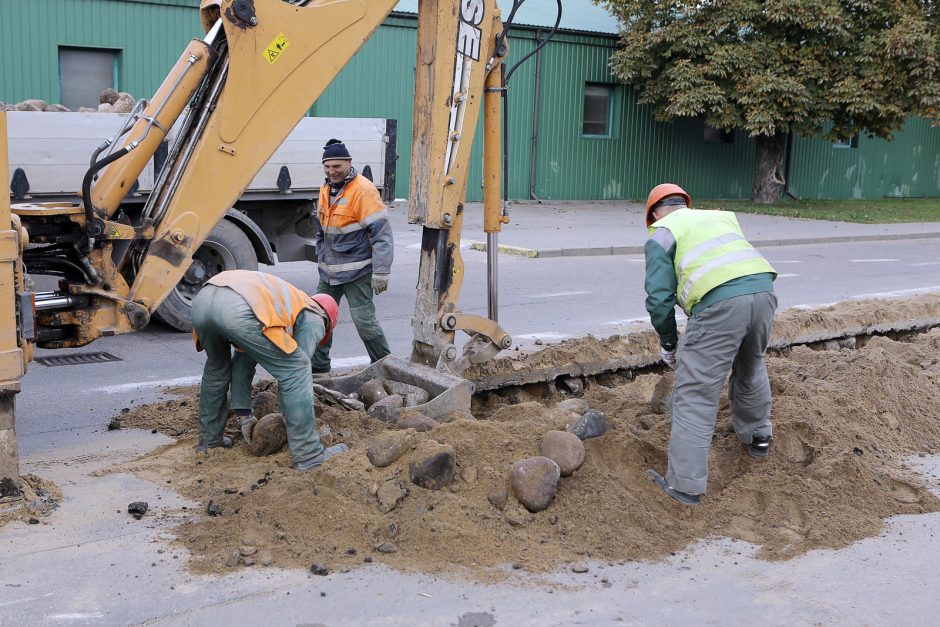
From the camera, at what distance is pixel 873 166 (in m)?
31.0

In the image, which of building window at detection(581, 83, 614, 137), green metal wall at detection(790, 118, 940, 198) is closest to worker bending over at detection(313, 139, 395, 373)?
building window at detection(581, 83, 614, 137)

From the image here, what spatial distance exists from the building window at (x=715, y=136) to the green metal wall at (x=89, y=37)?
14.0m

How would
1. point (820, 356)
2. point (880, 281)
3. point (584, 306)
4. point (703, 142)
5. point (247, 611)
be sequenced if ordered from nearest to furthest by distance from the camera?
point (247, 611)
point (820, 356)
point (584, 306)
point (880, 281)
point (703, 142)

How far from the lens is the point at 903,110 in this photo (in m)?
22.7

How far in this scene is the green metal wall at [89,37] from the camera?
17.2m

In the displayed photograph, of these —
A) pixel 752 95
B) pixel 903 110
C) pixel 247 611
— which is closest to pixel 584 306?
pixel 247 611

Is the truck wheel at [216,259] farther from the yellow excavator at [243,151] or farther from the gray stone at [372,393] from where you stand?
the gray stone at [372,393]

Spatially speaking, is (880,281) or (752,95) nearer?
(880,281)

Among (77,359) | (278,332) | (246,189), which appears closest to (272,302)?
(278,332)

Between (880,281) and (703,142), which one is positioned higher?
(703,142)

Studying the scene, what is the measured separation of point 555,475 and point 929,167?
3148 centimetres

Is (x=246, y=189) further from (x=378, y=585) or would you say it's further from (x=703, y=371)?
(x=378, y=585)

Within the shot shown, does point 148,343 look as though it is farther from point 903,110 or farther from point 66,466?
point 903,110

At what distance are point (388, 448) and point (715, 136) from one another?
2367 centimetres
